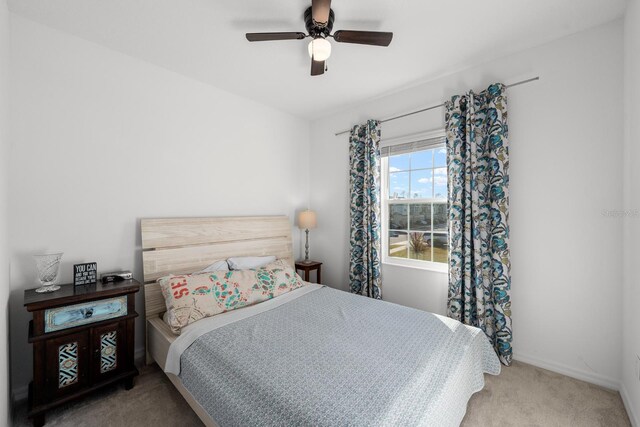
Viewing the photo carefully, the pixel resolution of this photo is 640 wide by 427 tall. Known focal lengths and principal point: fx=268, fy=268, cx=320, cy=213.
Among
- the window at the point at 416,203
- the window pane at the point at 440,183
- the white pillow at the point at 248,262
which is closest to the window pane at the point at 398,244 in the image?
the window at the point at 416,203

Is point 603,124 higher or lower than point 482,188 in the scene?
higher

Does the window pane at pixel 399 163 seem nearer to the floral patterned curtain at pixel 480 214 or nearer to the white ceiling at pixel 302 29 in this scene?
the floral patterned curtain at pixel 480 214

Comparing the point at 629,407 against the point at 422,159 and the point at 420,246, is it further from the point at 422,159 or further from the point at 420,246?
the point at 422,159

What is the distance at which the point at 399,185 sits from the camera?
3125 mm

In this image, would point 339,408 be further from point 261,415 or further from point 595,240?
point 595,240

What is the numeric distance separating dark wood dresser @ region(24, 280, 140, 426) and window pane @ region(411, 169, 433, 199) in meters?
2.74

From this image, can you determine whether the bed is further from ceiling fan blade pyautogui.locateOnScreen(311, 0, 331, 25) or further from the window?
ceiling fan blade pyautogui.locateOnScreen(311, 0, 331, 25)

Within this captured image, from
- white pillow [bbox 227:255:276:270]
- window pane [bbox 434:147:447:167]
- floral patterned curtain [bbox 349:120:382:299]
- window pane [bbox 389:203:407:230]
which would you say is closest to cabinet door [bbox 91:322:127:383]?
white pillow [bbox 227:255:276:270]

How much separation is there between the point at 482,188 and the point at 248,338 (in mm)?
2241

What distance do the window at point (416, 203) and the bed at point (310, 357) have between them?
3.00 feet

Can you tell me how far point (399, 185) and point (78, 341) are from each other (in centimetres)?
310

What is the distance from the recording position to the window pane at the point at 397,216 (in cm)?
310

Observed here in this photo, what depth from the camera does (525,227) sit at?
2254mm

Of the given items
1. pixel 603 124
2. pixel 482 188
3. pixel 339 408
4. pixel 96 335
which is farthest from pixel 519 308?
pixel 96 335
